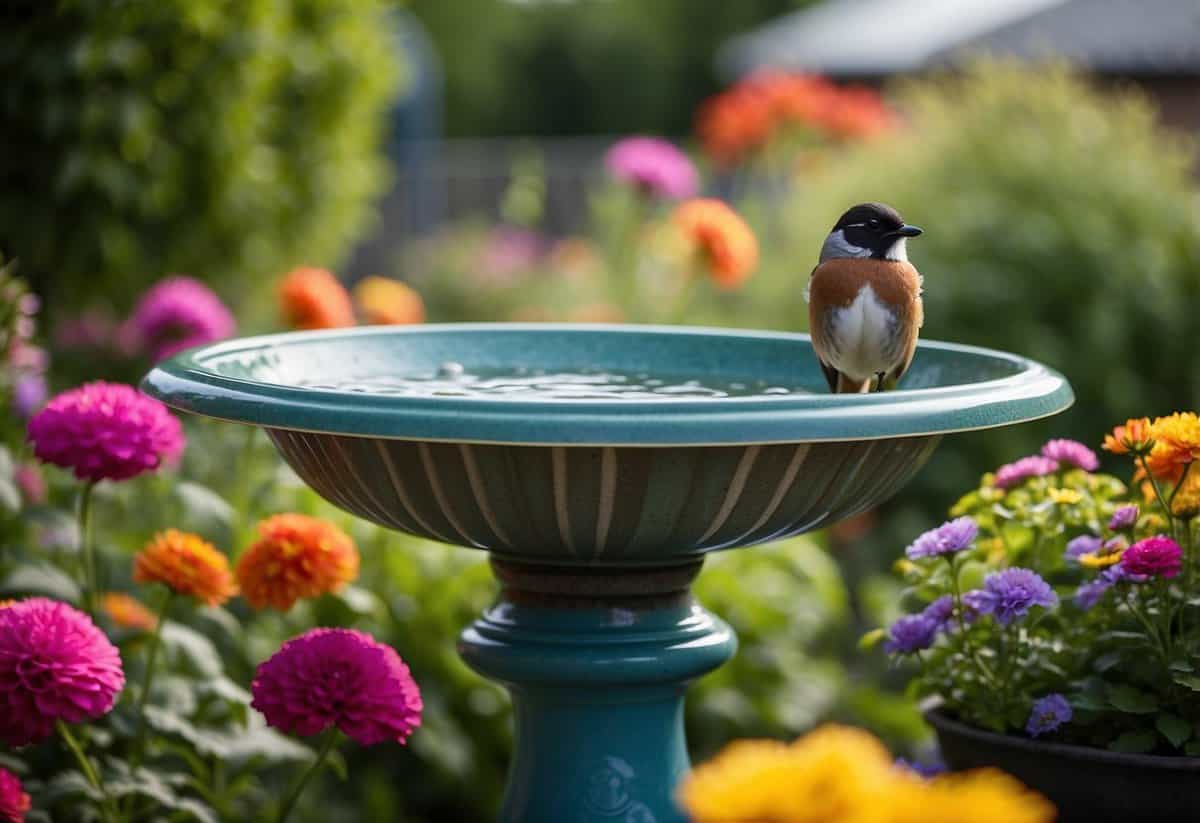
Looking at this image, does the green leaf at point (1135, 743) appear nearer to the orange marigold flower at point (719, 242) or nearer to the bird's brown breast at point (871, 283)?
the bird's brown breast at point (871, 283)

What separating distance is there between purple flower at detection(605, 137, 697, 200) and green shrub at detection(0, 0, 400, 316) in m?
0.95

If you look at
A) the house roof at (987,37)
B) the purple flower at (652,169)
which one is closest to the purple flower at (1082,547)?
the purple flower at (652,169)

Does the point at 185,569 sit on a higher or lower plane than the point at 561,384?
lower

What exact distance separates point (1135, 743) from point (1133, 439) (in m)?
0.50

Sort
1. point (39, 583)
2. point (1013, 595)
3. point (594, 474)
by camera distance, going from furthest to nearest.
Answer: point (39, 583)
point (1013, 595)
point (594, 474)

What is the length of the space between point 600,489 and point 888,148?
16.2 feet

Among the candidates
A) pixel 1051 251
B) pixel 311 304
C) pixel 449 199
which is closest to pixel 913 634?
pixel 311 304

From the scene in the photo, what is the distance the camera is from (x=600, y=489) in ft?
6.85

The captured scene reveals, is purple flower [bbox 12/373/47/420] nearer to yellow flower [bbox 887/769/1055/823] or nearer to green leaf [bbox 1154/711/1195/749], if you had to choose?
green leaf [bbox 1154/711/1195/749]

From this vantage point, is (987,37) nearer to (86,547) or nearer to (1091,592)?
(1091,592)

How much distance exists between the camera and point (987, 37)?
51.5 feet

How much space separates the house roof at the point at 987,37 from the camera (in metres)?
13.8

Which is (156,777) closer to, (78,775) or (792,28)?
(78,775)

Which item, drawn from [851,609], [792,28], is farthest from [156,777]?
[792,28]
